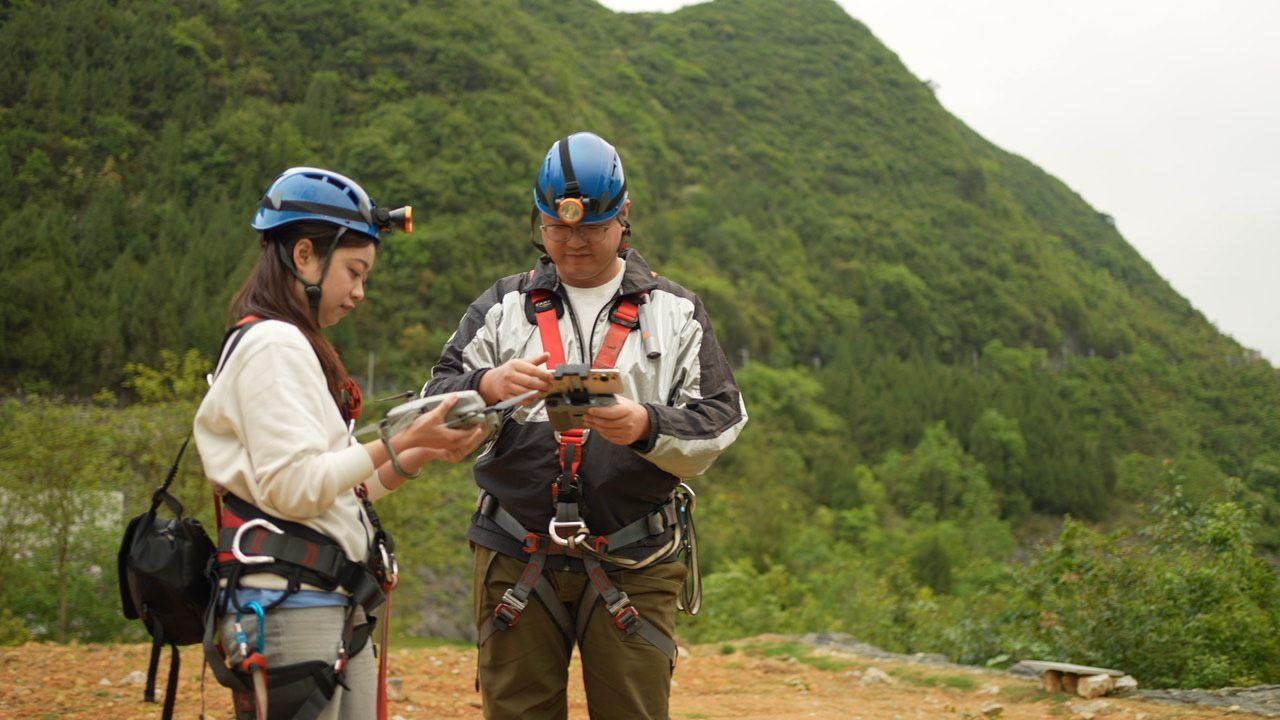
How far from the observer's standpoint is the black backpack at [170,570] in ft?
9.62

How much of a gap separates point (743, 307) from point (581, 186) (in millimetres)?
80595

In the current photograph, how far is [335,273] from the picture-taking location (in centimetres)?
313

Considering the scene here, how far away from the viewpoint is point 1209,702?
845cm

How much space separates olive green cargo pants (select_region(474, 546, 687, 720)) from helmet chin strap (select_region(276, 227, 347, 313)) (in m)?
1.12

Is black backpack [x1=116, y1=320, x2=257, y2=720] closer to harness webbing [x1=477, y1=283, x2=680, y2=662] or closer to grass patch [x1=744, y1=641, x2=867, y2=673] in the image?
harness webbing [x1=477, y1=283, x2=680, y2=662]

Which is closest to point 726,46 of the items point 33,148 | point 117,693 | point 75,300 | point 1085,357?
point 1085,357

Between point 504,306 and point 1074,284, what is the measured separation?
115546mm

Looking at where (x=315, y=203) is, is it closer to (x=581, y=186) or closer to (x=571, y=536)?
(x=581, y=186)

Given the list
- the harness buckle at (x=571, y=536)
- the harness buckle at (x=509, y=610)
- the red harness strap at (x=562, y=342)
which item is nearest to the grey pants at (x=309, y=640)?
the harness buckle at (x=509, y=610)

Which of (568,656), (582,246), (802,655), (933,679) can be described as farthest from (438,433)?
(802,655)

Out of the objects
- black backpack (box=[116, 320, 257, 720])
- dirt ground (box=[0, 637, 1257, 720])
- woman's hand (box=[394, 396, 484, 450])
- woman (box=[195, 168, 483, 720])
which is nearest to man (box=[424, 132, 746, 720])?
woman's hand (box=[394, 396, 484, 450])

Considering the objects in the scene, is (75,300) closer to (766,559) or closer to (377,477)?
(766,559)

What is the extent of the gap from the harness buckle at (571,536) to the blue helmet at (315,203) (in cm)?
104

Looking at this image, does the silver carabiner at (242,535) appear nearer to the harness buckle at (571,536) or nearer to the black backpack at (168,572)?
the black backpack at (168,572)
